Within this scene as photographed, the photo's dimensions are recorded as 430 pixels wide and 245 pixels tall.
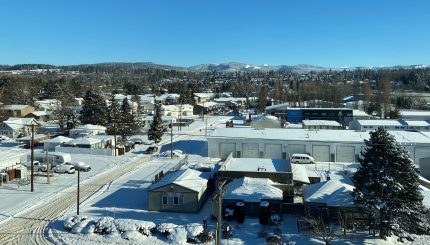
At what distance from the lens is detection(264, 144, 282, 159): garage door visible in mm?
28953

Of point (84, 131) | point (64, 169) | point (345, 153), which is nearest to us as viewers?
point (64, 169)

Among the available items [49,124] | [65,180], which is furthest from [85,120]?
[65,180]

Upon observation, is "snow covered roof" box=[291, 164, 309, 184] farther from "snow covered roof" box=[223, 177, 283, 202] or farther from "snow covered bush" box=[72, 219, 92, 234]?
"snow covered bush" box=[72, 219, 92, 234]

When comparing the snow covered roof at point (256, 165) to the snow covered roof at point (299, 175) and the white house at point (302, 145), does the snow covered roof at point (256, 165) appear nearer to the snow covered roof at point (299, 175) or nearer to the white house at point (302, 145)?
the snow covered roof at point (299, 175)

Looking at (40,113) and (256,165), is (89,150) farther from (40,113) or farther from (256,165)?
(40,113)

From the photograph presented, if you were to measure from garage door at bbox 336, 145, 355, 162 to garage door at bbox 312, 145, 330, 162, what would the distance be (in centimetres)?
67

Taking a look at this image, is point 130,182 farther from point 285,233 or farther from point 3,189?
point 285,233

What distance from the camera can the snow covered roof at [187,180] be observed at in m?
17.6

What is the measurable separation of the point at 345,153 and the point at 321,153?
161 centimetres

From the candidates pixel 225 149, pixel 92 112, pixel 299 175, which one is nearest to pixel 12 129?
pixel 92 112

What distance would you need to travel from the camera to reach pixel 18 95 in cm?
6228

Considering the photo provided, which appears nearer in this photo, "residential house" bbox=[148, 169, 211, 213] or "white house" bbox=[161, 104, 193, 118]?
"residential house" bbox=[148, 169, 211, 213]

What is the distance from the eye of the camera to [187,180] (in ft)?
59.9

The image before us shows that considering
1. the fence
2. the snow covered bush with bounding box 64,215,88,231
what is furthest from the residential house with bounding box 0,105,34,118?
the snow covered bush with bounding box 64,215,88,231
